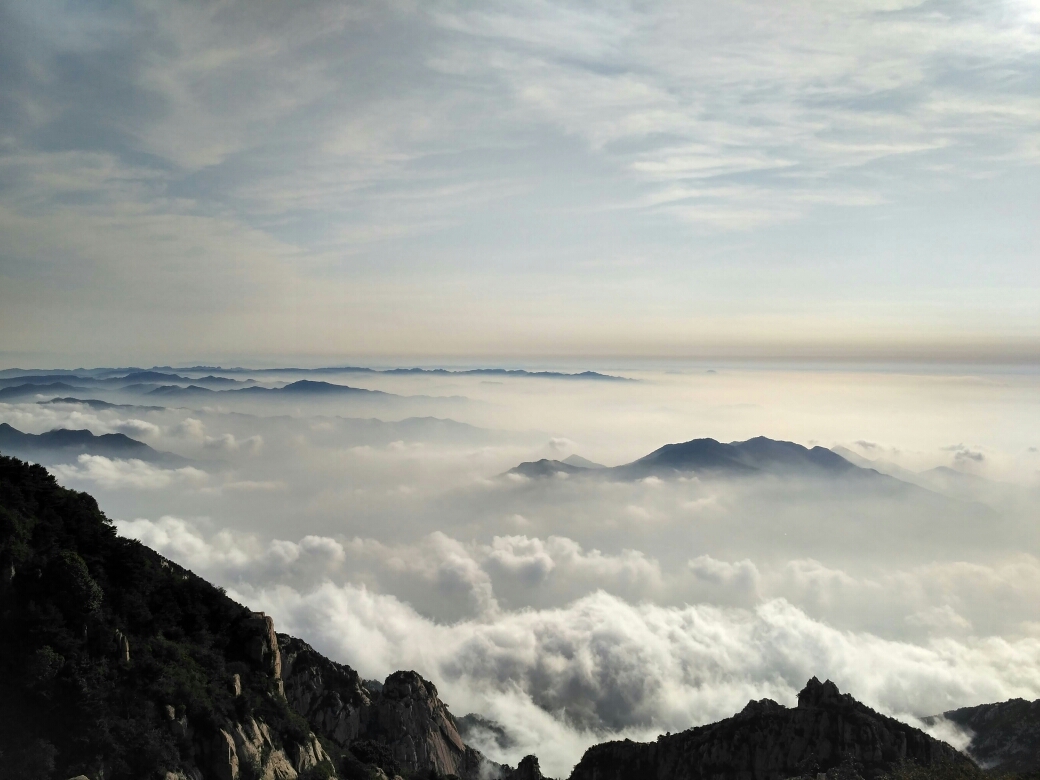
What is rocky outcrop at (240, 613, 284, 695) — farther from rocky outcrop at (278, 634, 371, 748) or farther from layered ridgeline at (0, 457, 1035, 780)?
rocky outcrop at (278, 634, 371, 748)

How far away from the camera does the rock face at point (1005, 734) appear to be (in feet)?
305

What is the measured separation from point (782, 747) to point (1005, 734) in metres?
47.4

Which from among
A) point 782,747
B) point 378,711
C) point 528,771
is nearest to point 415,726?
point 378,711

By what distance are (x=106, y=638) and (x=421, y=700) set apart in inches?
2702

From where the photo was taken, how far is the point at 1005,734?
100562 mm

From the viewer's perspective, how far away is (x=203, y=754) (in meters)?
38.0

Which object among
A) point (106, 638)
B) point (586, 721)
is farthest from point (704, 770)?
point (586, 721)

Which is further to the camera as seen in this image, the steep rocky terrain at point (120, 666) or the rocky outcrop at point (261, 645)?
the rocky outcrop at point (261, 645)

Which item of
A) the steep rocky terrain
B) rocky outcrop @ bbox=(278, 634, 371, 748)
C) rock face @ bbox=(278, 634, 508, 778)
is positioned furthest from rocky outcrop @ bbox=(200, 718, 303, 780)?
rocky outcrop @ bbox=(278, 634, 371, 748)

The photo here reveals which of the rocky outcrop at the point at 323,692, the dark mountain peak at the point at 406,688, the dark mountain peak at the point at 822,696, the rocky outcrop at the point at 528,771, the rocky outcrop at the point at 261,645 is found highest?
the rocky outcrop at the point at 261,645

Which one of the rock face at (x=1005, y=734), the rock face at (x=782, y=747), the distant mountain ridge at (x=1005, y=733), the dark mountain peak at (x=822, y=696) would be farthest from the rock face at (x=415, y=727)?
the rock face at (x=1005, y=734)

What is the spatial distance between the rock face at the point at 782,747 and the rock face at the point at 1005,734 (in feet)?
75.6

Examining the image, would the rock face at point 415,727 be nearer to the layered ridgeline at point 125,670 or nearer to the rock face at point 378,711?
the rock face at point 378,711

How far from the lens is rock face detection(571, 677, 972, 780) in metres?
74.6
